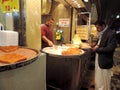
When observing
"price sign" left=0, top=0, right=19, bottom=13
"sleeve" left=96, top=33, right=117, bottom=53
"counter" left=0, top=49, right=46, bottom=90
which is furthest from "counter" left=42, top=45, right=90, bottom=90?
"sleeve" left=96, top=33, right=117, bottom=53

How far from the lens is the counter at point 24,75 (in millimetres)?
906

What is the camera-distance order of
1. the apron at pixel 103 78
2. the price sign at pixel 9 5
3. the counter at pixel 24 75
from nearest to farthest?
the counter at pixel 24 75 < the price sign at pixel 9 5 < the apron at pixel 103 78

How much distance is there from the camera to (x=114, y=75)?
370 centimetres


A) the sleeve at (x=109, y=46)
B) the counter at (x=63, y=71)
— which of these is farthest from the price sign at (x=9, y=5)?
the sleeve at (x=109, y=46)

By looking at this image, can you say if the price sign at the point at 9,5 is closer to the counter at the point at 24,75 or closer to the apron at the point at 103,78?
the counter at the point at 24,75

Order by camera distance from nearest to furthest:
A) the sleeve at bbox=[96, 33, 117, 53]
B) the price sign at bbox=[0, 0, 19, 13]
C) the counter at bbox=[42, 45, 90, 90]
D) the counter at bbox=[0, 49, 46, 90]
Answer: the counter at bbox=[0, 49, 46, 90] → the price sign at bbox=[0, 0, 19, 13] → the counter at bbox=[42, 45, 90, 90] → the sleeve at bbox=[96, 33, 117, 53]

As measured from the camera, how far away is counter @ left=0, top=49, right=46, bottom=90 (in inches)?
35.7

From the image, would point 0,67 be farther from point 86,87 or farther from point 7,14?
point 86,87

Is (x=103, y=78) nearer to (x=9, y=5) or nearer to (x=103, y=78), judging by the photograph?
(x=103, y=78)

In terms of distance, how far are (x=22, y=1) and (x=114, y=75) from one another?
9.90ft

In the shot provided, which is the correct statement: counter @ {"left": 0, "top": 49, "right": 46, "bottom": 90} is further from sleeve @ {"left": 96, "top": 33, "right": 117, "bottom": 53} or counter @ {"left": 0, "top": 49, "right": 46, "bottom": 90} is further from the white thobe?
the white thobe

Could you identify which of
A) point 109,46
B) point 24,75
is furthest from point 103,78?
point 24,75

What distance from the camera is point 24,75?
107cm

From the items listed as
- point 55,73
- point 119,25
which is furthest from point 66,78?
point 119,25
